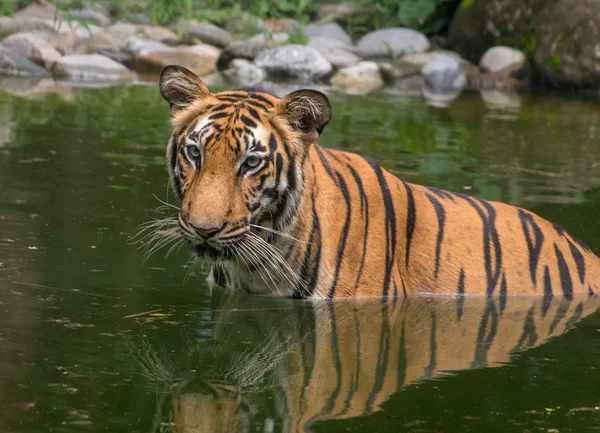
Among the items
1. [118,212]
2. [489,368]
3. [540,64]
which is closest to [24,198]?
[118,212]

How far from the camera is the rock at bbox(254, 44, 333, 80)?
1761 centimetres

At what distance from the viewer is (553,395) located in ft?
13.3

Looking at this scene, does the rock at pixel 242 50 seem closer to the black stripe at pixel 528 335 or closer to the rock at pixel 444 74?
the rock at pixel 444 74

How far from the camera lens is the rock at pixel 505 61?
19031 millimetres

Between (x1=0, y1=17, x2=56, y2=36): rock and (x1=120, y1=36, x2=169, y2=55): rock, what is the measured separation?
1.27 meters

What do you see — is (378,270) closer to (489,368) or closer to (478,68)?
(489,368)

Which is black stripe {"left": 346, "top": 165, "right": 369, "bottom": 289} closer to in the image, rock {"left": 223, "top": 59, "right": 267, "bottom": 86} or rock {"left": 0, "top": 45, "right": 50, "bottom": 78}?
rock {"left": 0, "top": 45, "right": 50, "bottom": 78}

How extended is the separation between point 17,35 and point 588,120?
8.66 meters

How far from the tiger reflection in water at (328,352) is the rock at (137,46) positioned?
12.8m

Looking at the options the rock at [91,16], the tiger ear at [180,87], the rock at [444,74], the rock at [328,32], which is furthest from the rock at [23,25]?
the tiger ear at [180,87]

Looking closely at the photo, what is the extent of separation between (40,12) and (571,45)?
9589mm

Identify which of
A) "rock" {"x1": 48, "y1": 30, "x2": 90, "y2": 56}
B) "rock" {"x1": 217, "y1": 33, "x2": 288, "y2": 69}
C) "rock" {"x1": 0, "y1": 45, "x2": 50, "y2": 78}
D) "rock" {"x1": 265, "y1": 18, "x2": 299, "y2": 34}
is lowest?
"rock" {"x1": 0, "y1": 45, "x2": 50, "y2": 78}

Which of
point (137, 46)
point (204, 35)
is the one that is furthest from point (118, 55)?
point (204, 35)

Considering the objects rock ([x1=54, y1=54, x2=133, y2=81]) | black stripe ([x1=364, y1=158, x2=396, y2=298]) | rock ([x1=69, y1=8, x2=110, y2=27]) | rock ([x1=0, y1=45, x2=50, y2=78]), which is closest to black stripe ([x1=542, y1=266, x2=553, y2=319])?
black stripe ([x1=364, y1=158, x2=396, y2=298])
